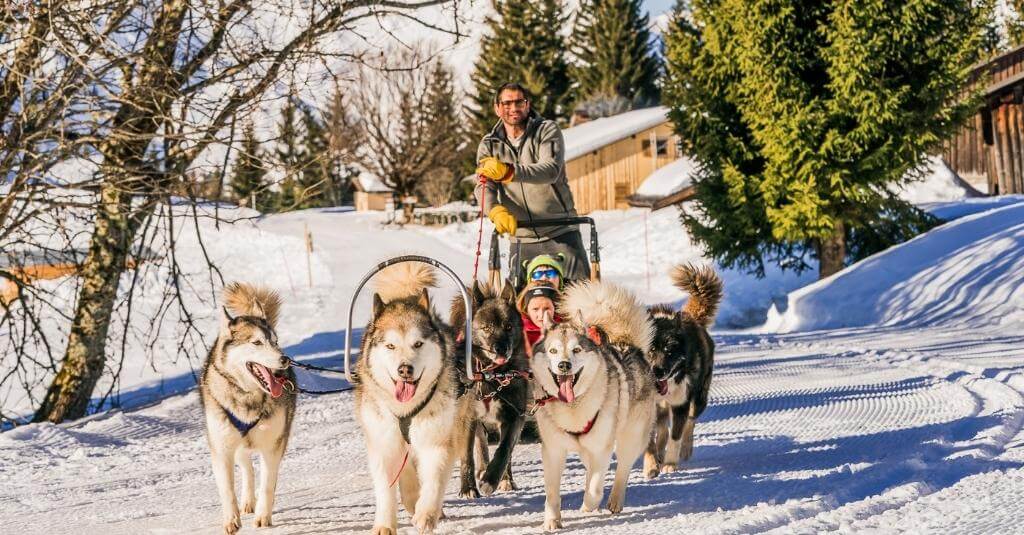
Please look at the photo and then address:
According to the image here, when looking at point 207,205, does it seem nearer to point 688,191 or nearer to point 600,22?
point 688,191

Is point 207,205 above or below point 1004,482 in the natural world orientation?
above

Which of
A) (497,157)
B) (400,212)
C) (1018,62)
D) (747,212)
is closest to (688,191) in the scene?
(1018,62)

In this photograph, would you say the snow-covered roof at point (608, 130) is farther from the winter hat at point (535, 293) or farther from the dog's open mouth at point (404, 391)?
the dog's open mouth at point (404, 391)

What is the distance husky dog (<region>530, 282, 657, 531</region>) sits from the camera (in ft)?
17.4

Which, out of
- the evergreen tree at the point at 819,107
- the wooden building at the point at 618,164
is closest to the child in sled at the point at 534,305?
the evergreen tree at the point at 819,107

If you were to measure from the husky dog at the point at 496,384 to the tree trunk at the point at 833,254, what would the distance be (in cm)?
1778

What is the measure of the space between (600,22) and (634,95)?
559cm

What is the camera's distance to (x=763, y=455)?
7.12 meters

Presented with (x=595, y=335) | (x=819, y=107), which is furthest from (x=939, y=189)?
(x=595, y=335)

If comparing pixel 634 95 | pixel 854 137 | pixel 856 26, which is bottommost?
pixel 854 137

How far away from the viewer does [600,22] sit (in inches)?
2482

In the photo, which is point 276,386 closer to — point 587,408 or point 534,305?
point 587,408

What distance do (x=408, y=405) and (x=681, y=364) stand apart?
2.56m

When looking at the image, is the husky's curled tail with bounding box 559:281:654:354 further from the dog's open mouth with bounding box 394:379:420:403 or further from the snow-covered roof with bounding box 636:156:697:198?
the snow-covered roof with bounding box 636:156:697:198
